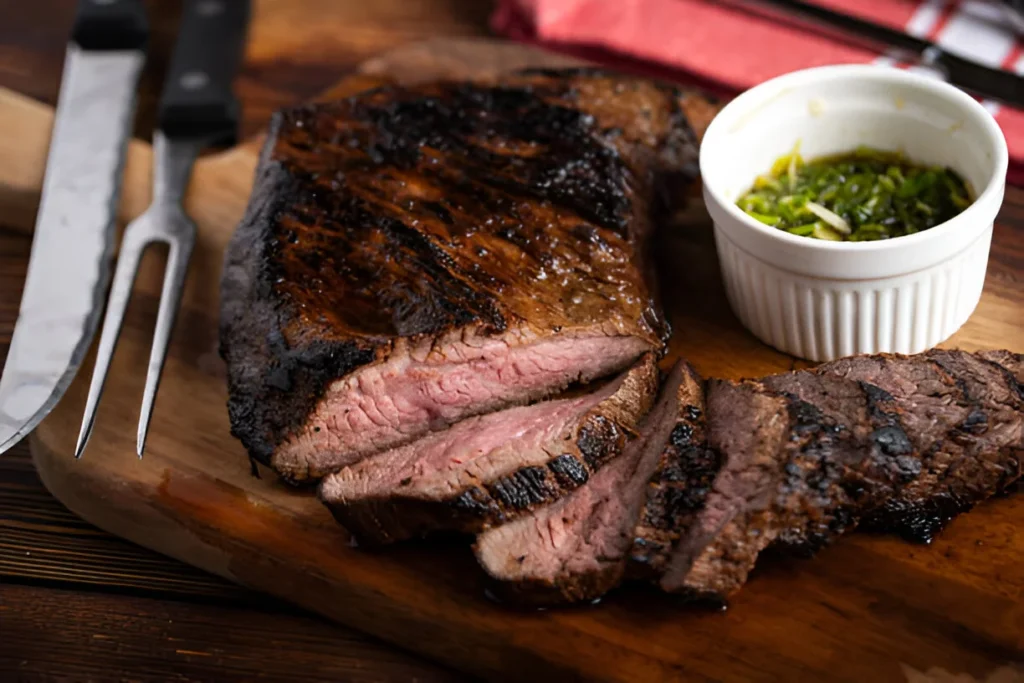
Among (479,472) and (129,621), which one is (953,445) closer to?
(479,472)

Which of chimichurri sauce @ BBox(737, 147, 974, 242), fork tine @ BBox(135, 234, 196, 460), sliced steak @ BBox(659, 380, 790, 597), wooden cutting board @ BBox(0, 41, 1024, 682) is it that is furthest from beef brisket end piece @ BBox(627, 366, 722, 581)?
fork tine @ BBox(135, 234, 196, 460)

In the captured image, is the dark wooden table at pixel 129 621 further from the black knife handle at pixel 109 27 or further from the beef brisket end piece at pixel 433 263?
the black knife handle at pixel 109 27

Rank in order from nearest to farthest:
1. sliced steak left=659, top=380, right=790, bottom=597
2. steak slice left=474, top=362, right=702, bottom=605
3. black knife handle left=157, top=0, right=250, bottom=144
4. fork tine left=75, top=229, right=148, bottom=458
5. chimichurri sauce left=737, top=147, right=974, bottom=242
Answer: sliced steak left=659, top=380, right=790, bottom=597 < steak slice left=474, top=362, right=702, bottom=605 < fork tine left=75, top=229, right=148, bottom=458 < chimichurri sauce left=737, top=147, right=974, bottom=242 < black knife handle left=157, top=0, right=250, bottom=144

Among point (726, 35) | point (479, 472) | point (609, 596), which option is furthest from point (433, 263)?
point (726, 35)

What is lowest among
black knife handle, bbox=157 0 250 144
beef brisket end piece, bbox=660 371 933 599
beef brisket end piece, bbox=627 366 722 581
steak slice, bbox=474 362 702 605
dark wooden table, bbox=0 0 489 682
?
dark wooden table, bbox=0 0 489 682

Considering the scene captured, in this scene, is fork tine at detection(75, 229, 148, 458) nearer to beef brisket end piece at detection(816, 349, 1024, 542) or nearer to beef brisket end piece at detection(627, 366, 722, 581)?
beef brisket end piece at detection(627, 366, 722, 581)

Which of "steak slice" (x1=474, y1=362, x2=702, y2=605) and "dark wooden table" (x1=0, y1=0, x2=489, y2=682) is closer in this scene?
"steak slice" (x1=474, y1=362, x2=702, y2=605)

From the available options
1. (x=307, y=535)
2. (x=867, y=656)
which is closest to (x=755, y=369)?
(x=867, y=656)
